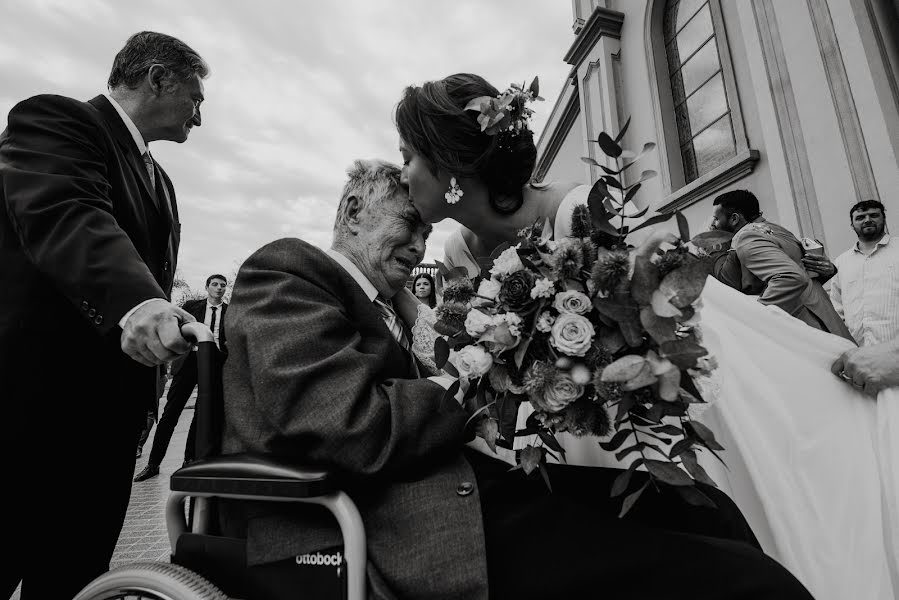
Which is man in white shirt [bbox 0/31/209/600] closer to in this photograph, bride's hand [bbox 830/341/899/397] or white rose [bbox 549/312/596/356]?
white rose [bbox 549/312/596/356]

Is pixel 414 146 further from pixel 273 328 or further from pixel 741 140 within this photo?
pixel 741 140

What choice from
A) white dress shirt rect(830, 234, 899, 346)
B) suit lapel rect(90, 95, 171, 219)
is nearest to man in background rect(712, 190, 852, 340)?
white dress shirt rect(830, 234, 899, 346)

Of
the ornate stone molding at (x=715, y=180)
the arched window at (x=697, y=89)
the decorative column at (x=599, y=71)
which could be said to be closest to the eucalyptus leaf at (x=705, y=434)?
the ornate stone molding at (x=715, y=180)

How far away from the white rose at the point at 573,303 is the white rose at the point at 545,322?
27mm

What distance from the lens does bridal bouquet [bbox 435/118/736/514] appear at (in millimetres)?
909

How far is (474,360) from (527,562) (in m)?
0.42

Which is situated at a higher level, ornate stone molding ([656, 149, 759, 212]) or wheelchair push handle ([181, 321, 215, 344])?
ornate stone molding ([656, 149, 759, 212])

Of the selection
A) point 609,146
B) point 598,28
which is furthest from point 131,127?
point 598,28

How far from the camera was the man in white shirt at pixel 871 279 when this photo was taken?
11.6 feet

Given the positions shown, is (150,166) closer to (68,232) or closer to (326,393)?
(68,232)

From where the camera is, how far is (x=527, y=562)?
966mm

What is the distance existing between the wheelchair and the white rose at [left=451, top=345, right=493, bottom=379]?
0.34 meters

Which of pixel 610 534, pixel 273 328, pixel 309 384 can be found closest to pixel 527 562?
pixel 610 534

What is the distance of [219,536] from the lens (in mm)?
1108
